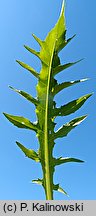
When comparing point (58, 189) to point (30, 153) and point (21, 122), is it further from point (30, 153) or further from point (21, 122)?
point (21, 122)

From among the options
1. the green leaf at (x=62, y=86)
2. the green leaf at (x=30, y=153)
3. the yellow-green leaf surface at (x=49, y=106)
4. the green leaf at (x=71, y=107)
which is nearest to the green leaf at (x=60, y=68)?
the yellow-green leaf surface at (x=49, y=106)

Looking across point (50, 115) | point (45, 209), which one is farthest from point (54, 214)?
point (50, 115)

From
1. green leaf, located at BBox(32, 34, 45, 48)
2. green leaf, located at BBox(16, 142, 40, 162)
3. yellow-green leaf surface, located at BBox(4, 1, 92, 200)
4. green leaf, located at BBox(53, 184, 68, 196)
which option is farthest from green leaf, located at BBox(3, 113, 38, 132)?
green leaf, located at BBox(32, 34, 45, 48)

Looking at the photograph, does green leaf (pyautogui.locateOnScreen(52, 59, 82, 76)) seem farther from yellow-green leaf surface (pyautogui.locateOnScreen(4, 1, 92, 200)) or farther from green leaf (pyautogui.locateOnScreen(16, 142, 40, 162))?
green leaf (pyautogui.locateOnScreen(16, 142, 40, 162))

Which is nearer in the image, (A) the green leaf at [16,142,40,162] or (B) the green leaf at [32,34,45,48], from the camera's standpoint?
(A) the green leaf at [16,142,40,162]

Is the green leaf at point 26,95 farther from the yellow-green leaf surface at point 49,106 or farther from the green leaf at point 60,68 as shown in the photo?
the green leaf at point 60,68

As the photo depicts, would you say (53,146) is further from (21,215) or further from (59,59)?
(21,215)

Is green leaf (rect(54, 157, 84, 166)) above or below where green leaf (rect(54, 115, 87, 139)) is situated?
below
